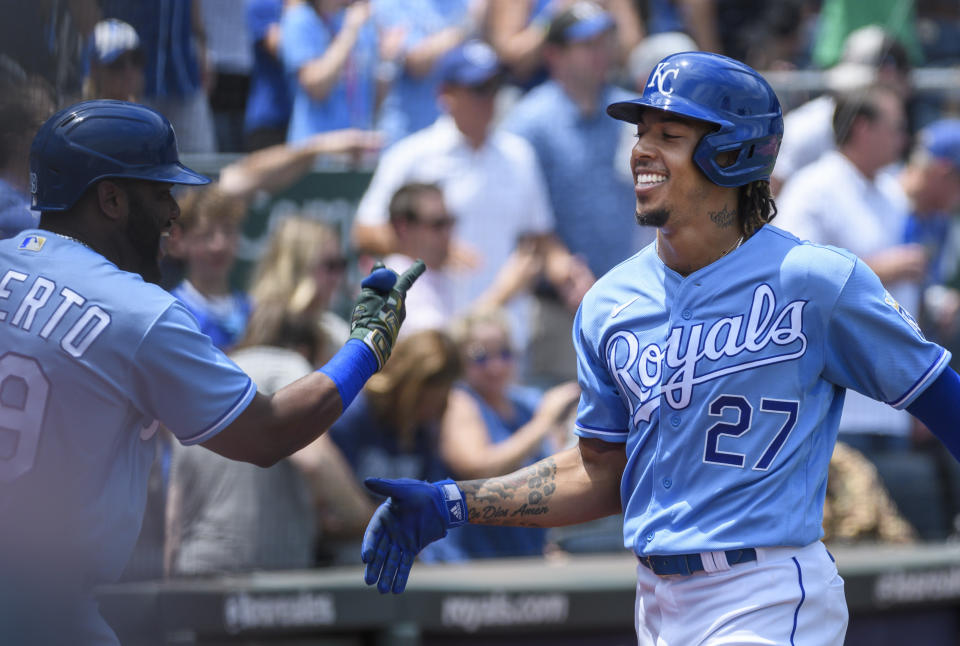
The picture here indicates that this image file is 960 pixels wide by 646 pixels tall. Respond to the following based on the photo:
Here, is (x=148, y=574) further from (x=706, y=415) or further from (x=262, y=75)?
(x=262, y=75)

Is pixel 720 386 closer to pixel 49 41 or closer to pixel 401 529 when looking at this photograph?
pixel 401 529

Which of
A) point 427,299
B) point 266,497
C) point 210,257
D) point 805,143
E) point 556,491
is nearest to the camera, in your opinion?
point 556,491

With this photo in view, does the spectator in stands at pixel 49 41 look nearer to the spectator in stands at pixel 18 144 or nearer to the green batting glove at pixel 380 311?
the spectator in stands at pixel 18 144

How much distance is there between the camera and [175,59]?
4.68m

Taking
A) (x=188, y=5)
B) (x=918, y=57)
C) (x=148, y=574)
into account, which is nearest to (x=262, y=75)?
(x=188, y=5)

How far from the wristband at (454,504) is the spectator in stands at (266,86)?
3.49 metres

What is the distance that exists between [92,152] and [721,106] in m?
1.53

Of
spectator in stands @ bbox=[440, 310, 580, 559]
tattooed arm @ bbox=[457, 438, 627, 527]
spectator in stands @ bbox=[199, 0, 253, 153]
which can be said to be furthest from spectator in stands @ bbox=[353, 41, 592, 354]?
tattooed arm @ bbox=[457, 438, 627, 527]

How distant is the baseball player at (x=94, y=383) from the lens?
299 cm

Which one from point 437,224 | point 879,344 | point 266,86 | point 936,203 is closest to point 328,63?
point 266,86

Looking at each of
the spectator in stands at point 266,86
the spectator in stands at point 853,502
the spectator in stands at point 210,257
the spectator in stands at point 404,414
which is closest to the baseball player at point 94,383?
the spectator in stands at point 210,257

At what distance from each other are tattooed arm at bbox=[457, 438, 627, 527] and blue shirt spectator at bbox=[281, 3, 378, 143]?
3.66m

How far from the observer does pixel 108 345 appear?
3029mm

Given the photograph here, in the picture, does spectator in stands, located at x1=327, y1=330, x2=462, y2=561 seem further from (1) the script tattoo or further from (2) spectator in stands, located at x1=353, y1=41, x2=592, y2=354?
(1) the script tattoo
